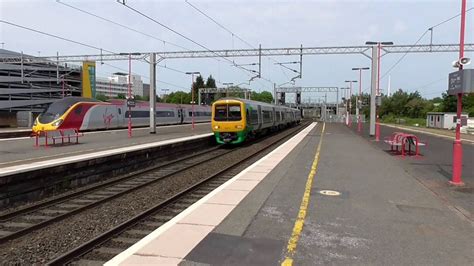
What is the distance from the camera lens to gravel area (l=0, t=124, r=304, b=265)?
5.86m

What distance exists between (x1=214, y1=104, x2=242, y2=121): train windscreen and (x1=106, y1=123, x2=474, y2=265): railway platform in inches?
502

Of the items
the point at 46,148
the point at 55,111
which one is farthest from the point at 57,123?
the point at 46,148

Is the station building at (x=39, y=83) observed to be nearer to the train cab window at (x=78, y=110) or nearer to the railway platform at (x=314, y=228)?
the train cab window at (x=78, y=110)

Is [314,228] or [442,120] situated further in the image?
[442,120]

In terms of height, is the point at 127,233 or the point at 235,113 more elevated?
the point at 235,113

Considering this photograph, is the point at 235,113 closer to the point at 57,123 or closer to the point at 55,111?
the point at 57,123

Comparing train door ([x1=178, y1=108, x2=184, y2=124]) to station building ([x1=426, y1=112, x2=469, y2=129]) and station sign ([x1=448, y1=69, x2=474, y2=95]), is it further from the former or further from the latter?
station sign ([x1=448, y1=69, x2=474, y2=95])

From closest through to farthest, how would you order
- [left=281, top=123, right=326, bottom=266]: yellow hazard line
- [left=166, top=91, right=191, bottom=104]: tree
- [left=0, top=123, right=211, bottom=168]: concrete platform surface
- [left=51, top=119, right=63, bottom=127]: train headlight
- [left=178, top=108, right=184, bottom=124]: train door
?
[left=281, top=123, right=326, bottom=266]: yellow hazard line < [left=0, top=123, right=211, bottom=168]: concrete platform surface < [left=51, top=119, right=63, bottom=127]: train headlight < [left=178, top=108, right=184, bottom=124]: train door < [left=166, top=91, right=191, bottom=104]: tree

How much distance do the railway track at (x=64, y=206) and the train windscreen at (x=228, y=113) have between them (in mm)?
9479

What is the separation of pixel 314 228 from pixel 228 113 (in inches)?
680

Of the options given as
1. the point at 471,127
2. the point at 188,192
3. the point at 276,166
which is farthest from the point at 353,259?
the point at 471,127

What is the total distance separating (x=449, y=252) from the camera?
5.22m

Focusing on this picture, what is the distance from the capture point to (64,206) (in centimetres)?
929

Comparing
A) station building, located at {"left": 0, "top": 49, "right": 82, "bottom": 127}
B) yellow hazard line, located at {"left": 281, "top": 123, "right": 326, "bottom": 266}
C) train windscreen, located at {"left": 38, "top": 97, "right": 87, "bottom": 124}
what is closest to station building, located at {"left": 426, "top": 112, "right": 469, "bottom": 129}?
train windscreen, located at {"left": 38, "top": 97, "right": 87, "bottom": 124}
